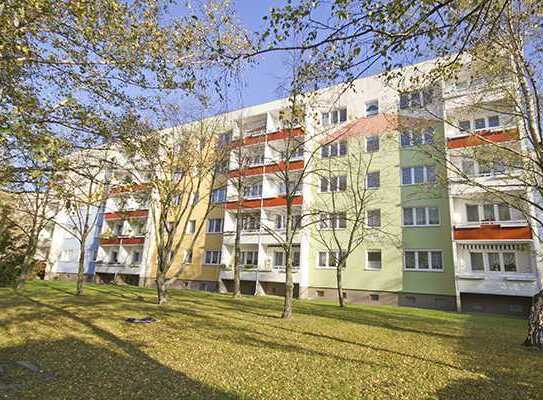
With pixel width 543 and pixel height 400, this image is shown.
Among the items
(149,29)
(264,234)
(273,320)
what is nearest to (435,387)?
(273,320)

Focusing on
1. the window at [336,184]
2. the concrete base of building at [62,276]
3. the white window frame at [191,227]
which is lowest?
the concrete base of building at [62,276]

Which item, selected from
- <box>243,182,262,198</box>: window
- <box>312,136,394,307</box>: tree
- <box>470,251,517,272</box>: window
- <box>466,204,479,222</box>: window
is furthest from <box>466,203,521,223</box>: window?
<box>243,182,262,198</box>: window

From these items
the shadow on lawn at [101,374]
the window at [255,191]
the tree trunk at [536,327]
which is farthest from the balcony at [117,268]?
the tree trunk at [536,327]

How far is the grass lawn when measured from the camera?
5609mm

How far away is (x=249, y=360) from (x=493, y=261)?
73.6 ft

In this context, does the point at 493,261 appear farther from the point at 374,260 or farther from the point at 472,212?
the point at 374,260

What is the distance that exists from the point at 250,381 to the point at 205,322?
6446 mm

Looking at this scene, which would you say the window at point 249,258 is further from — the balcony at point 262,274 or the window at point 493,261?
the window at point 493,261

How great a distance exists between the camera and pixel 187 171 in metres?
17.9

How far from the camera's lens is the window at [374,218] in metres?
28.0

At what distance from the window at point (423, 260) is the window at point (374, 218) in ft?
11.3

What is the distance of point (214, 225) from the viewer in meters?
36.3

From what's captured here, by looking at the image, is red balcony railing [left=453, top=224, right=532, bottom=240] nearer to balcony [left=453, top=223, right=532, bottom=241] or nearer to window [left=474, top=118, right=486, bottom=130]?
balcony [left=453, top=223, right=532, bottom=241]

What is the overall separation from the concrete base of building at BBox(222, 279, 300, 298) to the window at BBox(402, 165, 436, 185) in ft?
43.0
